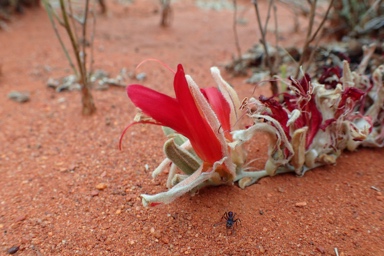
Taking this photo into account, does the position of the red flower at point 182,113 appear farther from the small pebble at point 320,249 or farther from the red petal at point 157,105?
the small pebble at point 320,249

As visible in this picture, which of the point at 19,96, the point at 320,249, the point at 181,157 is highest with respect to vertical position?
the point at 181,157

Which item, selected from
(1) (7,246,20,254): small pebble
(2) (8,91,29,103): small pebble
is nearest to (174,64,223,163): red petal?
(1) (7,246,20,254): small pebble

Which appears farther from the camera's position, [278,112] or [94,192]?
[94,192]

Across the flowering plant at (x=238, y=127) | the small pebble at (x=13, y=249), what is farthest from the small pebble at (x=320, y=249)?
the small pebble at (x=13, y=249)

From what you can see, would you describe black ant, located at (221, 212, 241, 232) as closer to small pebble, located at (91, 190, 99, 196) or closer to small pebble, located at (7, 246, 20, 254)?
small pebble, located at (91, 190, 99, 196)

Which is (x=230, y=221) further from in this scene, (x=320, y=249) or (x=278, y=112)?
(x=278, y=112)

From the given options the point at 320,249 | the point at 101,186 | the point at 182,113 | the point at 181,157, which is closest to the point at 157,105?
the point at 182,113

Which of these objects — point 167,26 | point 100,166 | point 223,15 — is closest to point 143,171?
point 100,166
